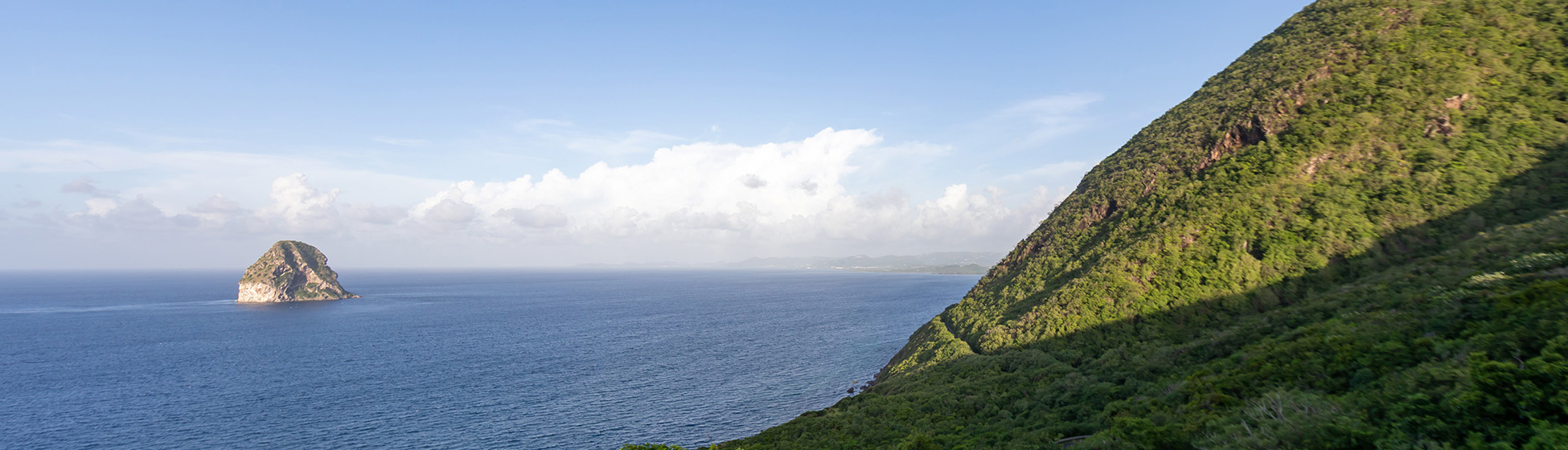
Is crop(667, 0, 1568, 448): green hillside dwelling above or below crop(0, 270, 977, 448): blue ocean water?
above

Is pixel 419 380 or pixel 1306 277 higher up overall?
pixel 1306 277

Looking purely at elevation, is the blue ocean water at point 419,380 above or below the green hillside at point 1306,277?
below

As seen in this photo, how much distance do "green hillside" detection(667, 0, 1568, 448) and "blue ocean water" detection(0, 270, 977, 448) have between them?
881 inches

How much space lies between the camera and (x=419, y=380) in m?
92.1

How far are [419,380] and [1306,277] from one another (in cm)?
11809

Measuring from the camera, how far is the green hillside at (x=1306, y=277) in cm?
2217

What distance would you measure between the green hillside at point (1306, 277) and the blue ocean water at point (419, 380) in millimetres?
22369

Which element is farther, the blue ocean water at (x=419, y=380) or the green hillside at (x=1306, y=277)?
the blue ocean water at (x=419, y=380)

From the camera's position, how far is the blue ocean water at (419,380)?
6688 cm

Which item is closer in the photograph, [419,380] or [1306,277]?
[1306,277]

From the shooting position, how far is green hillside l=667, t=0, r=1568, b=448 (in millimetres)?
22172

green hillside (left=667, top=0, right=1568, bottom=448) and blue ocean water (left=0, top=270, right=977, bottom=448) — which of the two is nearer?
green hillside (left=667, top=0, right=1568, bottom=448)

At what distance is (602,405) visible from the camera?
253ft

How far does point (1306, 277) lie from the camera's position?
55906mm
